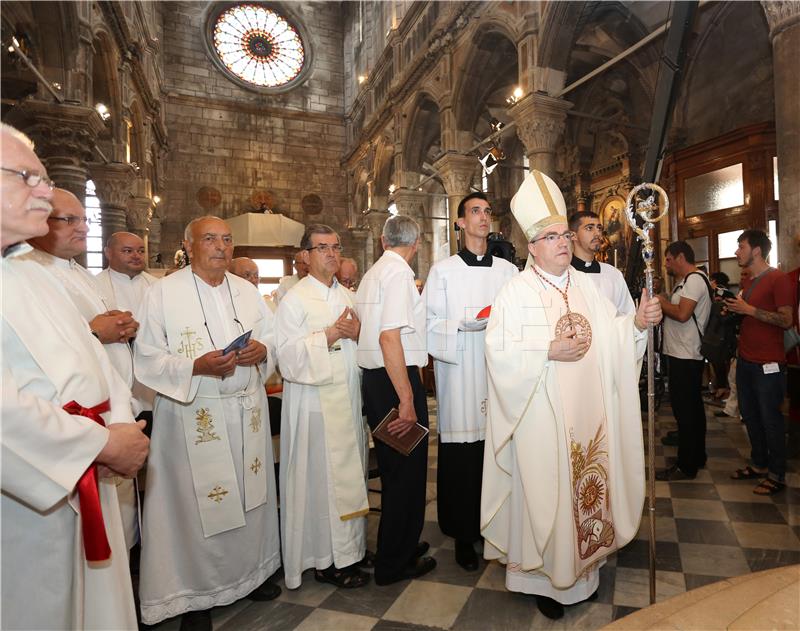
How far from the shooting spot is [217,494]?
2.26m

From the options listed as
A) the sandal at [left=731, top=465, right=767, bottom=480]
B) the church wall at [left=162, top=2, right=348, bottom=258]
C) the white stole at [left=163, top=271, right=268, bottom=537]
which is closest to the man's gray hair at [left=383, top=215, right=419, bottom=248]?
the white stole at [left=163, top=271, right=268, bottom=537]

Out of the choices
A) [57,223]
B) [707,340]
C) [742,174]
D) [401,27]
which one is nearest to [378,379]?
[57,223]

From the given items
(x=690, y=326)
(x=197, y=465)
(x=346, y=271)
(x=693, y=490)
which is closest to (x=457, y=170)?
(x=346, y=271)

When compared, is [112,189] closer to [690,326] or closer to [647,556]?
[690,326]

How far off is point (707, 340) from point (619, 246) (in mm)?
8377

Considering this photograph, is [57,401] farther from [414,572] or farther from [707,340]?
[707,340]

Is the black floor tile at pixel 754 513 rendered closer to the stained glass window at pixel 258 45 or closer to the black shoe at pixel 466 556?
the black shoe at pixel 466 556

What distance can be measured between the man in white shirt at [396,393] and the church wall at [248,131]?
16693mm

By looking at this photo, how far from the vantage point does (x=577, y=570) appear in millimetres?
2084

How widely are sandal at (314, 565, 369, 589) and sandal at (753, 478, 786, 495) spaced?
9.19ft

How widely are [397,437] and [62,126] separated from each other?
7.17 meters

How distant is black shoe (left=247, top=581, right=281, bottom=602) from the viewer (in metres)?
2.37

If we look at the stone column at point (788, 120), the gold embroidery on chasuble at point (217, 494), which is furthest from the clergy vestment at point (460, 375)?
the stone column at point (788, 120)

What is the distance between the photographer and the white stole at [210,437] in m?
2.26
